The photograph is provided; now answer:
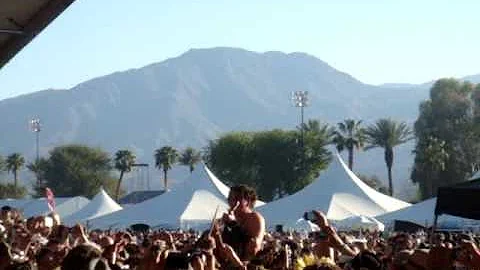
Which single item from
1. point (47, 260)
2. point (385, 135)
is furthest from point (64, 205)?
point (47, 260)

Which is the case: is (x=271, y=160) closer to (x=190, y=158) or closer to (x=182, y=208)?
(x=190, y=158)

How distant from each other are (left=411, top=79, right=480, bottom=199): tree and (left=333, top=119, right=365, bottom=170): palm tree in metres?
5.76

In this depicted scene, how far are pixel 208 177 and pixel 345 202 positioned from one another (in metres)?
6.44

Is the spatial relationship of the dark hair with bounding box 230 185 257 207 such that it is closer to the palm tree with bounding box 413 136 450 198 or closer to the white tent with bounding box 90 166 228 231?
the white tent with bounding box 90 166 228 231

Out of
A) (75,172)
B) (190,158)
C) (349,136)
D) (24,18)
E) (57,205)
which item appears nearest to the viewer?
(24,18)

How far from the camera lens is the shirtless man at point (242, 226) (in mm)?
8928

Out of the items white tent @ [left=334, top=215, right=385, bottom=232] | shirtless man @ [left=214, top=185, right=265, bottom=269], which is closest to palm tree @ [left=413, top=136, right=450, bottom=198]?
white tent @ [left=334, top=215, right=385, bottom=232]

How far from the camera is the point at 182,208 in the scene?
42.4 meters

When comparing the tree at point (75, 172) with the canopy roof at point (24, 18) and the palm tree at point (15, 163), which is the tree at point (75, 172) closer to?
the palm tree at point (15, 163)

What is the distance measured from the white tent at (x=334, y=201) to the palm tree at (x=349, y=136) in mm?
60041

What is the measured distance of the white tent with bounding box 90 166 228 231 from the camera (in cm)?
4159

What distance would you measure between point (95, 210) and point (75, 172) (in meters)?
80.3

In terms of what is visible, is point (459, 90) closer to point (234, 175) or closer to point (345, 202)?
point (234, 175)

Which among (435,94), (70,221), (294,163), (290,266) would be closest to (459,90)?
(435,94)
